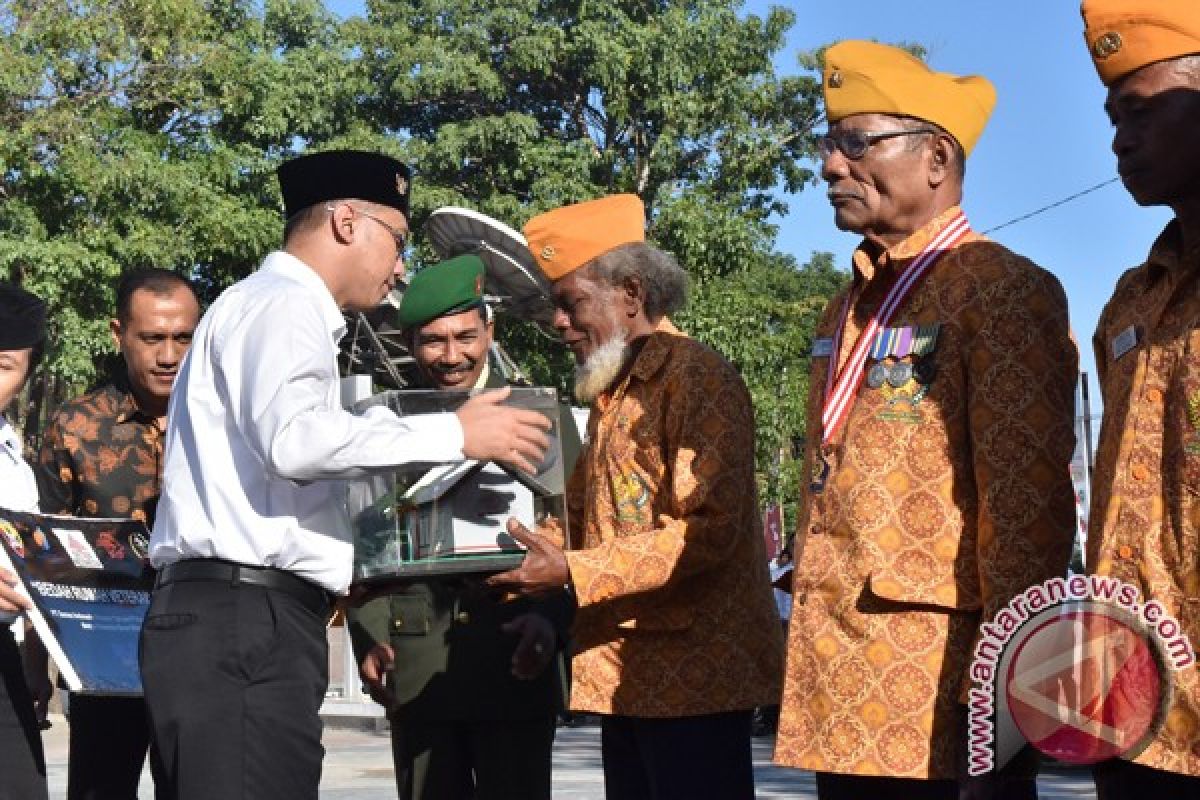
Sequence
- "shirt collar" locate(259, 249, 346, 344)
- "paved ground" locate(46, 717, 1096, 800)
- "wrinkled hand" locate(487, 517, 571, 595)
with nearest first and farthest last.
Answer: "shirt collar" locate(259, 249, 346, 344) → "wrinkled hand" locate(487, 517, 571, 595) → "paved ground" locate(46, 717, 1096, 800)

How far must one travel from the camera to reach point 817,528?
372 centimetres

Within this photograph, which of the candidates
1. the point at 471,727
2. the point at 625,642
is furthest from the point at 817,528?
the point at 471,727

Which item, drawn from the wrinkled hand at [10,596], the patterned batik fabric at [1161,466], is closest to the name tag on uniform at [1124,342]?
the patterned batik fabric at [1161,466]

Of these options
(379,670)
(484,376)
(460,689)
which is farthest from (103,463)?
(460,689)

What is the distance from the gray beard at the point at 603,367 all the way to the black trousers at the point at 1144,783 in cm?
197

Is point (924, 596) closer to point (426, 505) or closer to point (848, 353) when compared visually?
point (848, 353)

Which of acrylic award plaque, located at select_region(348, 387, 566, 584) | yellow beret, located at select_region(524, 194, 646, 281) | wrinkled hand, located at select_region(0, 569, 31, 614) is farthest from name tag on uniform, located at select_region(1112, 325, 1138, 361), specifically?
wrinkled hand, located at select_region(0, 569, 31, 614)

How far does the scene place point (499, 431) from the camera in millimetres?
3916

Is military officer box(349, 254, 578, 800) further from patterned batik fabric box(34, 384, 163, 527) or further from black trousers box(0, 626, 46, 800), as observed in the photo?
black trousers box(0, 626, 46, 800)

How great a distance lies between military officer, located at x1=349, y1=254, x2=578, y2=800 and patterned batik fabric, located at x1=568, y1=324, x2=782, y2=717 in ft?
1.51

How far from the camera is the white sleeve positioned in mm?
3715

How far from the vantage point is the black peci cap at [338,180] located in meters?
4.24

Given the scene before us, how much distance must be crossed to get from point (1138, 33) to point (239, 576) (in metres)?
2.16

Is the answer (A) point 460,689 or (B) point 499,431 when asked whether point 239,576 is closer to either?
(B) point 499,431
